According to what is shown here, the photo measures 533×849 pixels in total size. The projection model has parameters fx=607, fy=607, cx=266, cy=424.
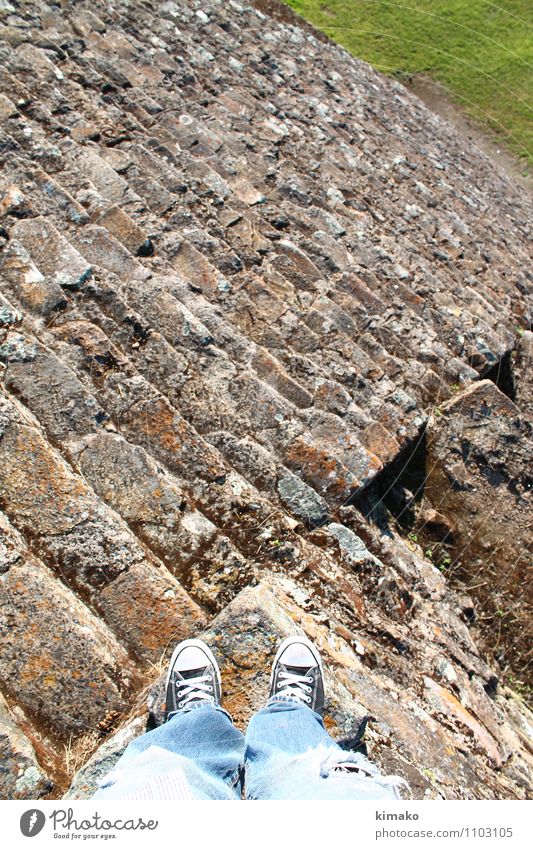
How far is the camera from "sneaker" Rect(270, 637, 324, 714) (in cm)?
240

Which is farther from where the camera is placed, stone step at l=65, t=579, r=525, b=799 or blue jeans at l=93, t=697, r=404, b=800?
stone step at l=65, t=579, r=525, b=799

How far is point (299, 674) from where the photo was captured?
244cm

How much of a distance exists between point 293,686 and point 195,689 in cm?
38

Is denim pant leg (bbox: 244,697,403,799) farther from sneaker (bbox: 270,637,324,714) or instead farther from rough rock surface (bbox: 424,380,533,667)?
rough rock surface (bbox: 424,380,533,667)

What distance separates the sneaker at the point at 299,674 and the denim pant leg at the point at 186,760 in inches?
10.1

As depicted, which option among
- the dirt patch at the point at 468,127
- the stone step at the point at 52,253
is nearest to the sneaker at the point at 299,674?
the stone step at the point at 52,253

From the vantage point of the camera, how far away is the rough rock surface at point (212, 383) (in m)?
2.66

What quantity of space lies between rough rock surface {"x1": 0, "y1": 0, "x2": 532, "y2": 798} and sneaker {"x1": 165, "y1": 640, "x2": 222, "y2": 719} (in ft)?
0.45

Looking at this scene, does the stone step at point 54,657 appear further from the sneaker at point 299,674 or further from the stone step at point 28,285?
the stone step at point 28,285

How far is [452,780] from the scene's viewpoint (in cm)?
263

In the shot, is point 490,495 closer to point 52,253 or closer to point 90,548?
point 90,548

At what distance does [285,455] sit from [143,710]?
155 cm

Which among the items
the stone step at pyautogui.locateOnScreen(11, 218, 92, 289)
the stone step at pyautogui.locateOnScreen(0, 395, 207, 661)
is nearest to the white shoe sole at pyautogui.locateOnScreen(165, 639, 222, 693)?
the stone step at pyautogui.locateOnScreen(0, 395, 207, 661)

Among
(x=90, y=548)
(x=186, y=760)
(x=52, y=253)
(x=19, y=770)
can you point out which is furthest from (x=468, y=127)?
(x=19, y=770)
